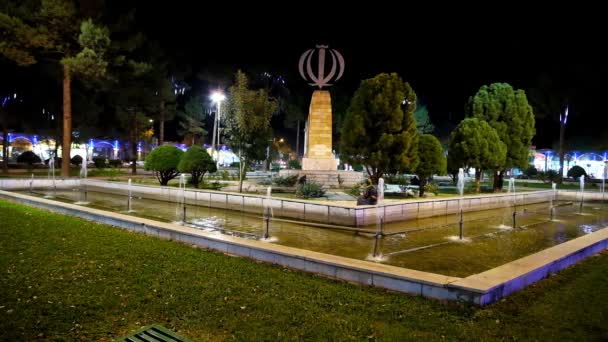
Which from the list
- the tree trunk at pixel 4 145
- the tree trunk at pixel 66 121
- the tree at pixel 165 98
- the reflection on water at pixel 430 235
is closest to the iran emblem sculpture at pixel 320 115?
the reflection on water at pixel 430 235

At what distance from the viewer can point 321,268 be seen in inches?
236

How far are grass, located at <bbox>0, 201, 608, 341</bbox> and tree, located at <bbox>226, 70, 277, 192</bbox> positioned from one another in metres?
12.1

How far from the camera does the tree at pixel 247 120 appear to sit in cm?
1819

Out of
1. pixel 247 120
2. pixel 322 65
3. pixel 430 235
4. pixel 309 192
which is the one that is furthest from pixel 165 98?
pixel 430 235

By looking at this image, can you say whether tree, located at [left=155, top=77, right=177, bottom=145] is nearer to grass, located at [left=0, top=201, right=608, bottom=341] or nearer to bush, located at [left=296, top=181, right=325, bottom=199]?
bush, located at [left=296, top=181, right=325, bottom=199]

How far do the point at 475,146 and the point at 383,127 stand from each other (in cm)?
505

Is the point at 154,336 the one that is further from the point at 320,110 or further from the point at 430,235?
the point at 320,110

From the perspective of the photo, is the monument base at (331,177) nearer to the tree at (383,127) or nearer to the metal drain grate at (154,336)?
the tree at (383,127)

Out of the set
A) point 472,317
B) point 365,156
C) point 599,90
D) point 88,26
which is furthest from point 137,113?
point 599,90

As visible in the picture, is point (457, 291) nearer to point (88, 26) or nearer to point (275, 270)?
point (275, 270)

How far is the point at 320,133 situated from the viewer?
2381cm

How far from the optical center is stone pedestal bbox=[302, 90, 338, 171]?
23734 millimetres

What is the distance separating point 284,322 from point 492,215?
40.4ft

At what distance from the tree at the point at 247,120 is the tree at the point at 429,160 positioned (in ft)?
20.9
